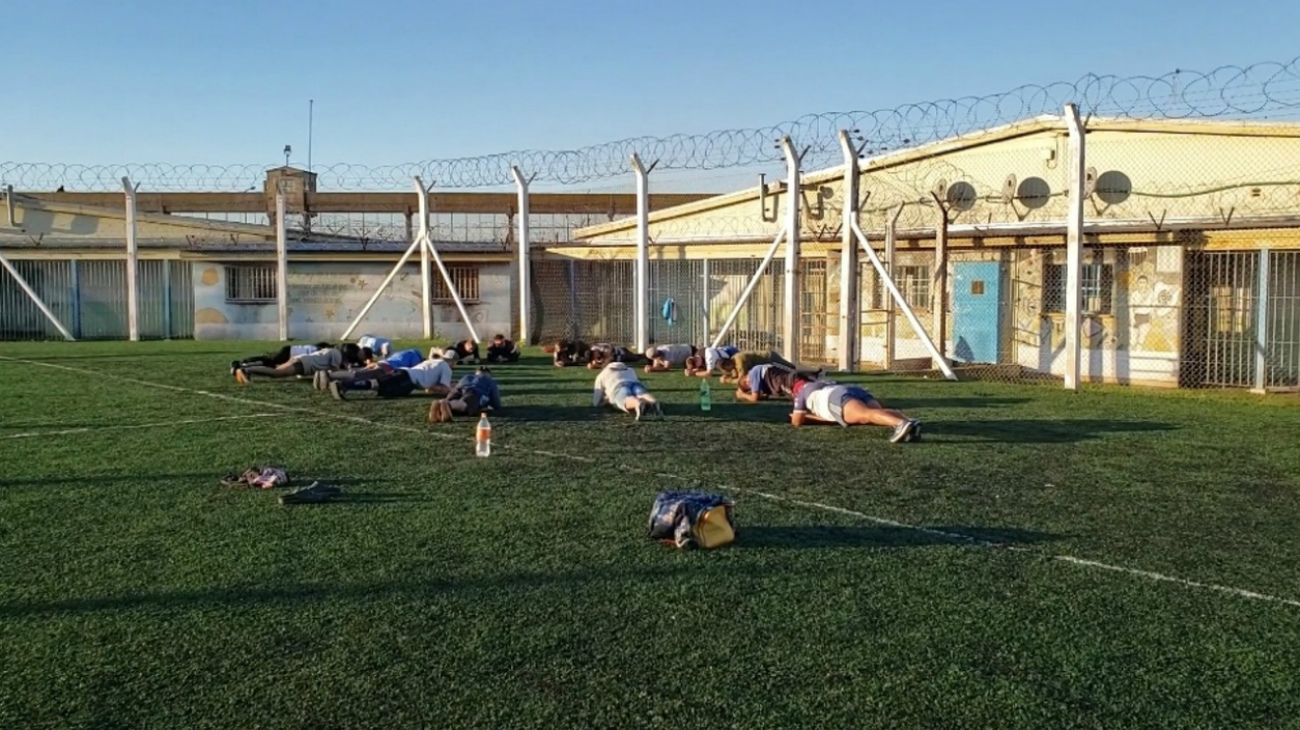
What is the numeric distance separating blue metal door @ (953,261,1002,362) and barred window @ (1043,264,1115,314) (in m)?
0.91

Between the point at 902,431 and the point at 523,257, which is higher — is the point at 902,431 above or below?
below

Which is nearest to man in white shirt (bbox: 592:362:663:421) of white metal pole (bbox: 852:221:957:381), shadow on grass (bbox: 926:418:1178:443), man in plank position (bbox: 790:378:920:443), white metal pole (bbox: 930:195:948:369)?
man in plank position (bbox: 790:378:920:443)

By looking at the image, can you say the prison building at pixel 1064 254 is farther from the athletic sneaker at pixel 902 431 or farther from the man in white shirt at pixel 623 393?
the athletic sneaker at pixel 902 431

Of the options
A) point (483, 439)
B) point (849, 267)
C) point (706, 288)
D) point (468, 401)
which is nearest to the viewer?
point (483, 439)

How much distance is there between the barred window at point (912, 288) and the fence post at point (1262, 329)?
627 centimetres

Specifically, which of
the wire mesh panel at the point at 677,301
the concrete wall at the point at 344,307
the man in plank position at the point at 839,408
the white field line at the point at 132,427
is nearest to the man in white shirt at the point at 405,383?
the white field line at the point at 132,427

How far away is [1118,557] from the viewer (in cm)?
644

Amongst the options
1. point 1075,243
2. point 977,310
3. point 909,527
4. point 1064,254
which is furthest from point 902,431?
point 977,310

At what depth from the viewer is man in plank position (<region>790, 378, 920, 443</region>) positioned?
11469 millimetres

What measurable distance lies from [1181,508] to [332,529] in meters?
5.73

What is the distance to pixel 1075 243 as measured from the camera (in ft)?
54.6

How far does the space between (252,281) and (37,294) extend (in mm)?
6979

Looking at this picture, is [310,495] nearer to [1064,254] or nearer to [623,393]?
[623,393]

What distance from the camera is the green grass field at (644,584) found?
170 inches
